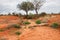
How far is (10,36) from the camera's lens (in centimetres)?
2162

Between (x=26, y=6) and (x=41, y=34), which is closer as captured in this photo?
(x=41, y=34)

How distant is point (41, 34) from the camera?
2153cm

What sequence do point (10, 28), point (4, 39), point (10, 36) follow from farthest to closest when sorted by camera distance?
point (10, 28) < point (10, 36) < point (4, 39)

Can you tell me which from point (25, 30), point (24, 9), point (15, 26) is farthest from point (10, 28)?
point (24, 9)

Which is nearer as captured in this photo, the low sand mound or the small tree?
the low sand mound

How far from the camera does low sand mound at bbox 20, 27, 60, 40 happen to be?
20.5 m

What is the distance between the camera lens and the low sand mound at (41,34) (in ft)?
67.2

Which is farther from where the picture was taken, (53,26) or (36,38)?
(53,26)

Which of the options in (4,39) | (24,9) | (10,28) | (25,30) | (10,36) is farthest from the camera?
(24,9)

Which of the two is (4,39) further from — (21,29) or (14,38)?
(21,29)

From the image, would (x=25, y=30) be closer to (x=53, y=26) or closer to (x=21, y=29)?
(x=21, y=29)

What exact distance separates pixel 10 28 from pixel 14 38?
15.2ft

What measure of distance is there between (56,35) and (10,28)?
251 inches

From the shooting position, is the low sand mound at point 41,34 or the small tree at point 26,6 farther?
the small tree at point 26,6
